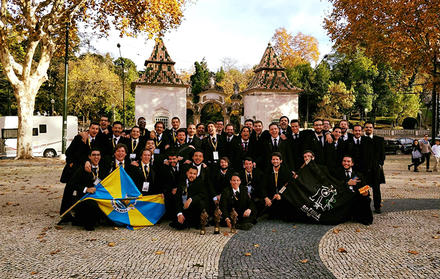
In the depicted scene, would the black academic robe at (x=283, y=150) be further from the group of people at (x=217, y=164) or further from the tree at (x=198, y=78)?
the tree at (x=198, y=78)

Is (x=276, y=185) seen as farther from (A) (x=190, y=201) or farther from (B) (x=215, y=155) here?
(A) (x=190, y=201)

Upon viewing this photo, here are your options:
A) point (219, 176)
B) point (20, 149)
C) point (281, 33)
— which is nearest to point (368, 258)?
point (219, 176)

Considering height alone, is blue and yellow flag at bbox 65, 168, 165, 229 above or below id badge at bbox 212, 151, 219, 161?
below

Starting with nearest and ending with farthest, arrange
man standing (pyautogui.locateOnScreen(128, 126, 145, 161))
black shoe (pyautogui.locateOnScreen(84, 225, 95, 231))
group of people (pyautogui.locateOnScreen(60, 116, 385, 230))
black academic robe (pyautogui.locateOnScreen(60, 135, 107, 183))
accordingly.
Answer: black shoe (pyautogui.locateOnScreen(84, 225, 95, 231)) < group of people (pyautogui.locateOnScreen(60, 116, 385, 230)) < black academic robe (pyautogui.locateOnScreen(60, 135, 107, 183)) < man standing (pyautogui.locateOnScreen(128, 126, 145, 161))

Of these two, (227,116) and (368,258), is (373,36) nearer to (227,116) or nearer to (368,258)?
(368,258)

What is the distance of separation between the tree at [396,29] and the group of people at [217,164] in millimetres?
12580

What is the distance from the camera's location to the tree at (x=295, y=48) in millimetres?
49594

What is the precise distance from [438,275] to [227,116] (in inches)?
1346

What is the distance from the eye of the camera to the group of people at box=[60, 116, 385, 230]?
6887mm

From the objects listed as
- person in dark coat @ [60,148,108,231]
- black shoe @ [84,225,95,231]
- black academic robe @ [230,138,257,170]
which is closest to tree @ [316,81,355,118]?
black academic robe @ [230,138,257,170]

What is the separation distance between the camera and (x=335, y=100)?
4725cm

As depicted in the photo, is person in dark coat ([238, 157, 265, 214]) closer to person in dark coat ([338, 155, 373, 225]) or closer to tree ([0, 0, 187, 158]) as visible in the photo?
person in dark coat ([338, 155, 373, 225])

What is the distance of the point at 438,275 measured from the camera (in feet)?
14.3

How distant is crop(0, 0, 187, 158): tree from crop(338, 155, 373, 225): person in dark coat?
48.6 ft
